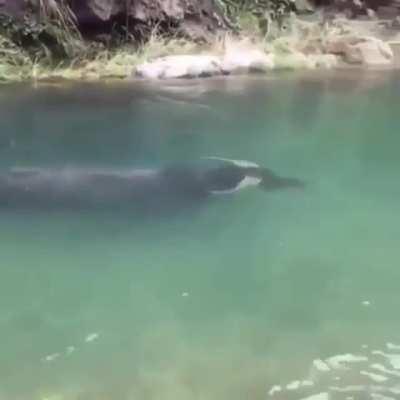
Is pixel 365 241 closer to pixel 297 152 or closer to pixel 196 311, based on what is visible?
pixel 196 311

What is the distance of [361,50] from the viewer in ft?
32.6

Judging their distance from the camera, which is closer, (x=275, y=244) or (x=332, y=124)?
(x=275, y=244)

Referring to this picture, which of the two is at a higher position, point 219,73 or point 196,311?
point 196,311

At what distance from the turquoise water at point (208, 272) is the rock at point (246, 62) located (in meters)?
1.90

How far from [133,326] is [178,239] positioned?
1.02 meters

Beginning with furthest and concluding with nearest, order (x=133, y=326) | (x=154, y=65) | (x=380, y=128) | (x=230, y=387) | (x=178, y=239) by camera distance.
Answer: (x=154, y=65) → (x=380, y=128) → (x=178, y=239) → (x=133, y=326) → (x=230, y=387)

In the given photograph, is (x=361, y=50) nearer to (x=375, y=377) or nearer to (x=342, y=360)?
(x=342, y=360)

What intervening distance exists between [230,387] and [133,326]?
0.69 meters

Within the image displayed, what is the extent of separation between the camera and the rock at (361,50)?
388 inches

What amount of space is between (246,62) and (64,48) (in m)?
1.98

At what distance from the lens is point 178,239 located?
16.2 feet

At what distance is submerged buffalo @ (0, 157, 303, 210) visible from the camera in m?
5.41

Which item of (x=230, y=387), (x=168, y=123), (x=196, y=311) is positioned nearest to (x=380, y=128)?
(x=168, y=123)

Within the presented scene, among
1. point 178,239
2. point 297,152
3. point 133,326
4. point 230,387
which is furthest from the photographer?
point 297,152
